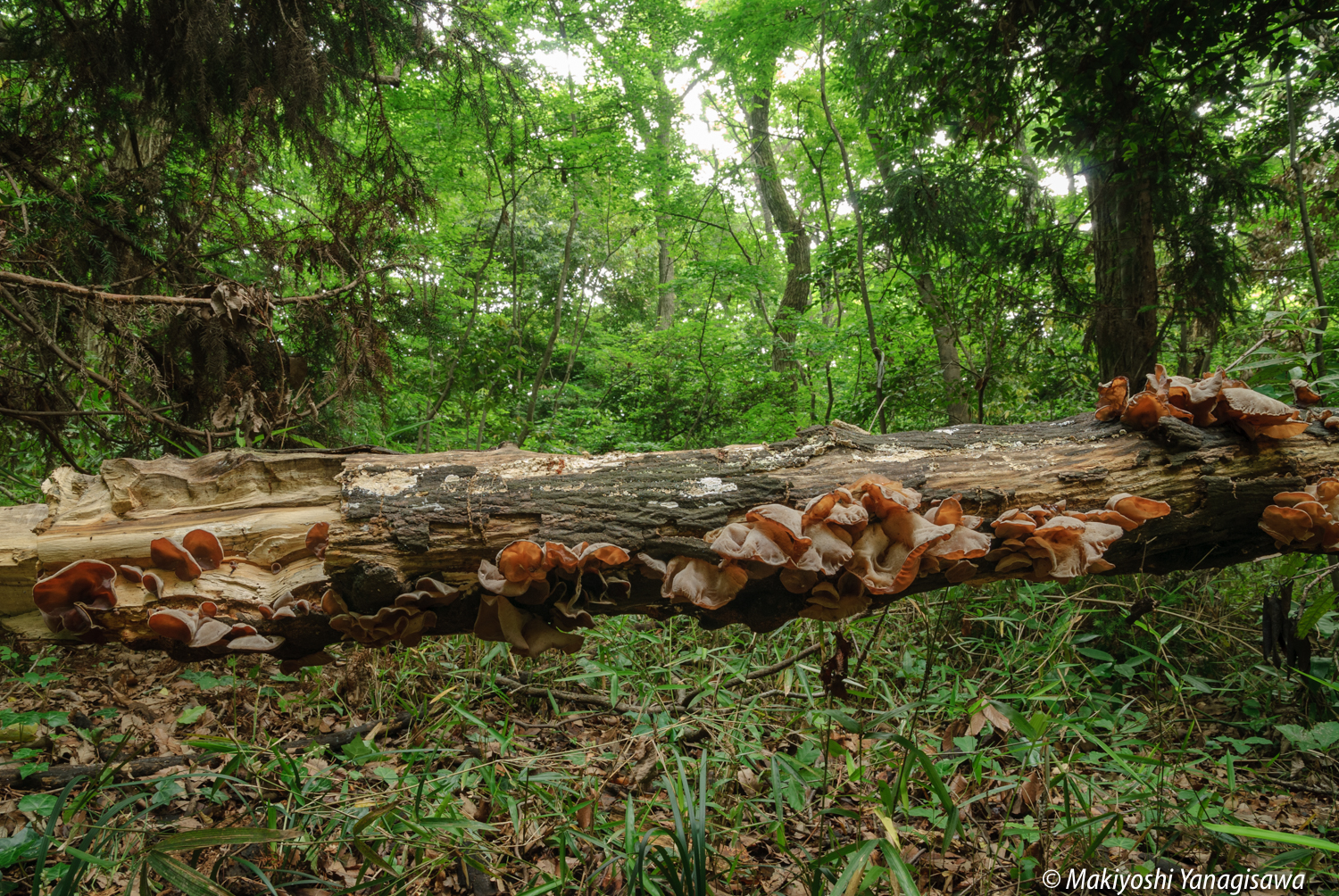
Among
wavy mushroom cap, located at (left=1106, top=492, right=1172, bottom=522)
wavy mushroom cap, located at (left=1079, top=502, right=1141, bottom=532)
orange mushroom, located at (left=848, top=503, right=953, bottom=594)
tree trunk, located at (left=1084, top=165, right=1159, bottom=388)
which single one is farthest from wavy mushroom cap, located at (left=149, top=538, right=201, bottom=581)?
tree trunk, located at (left=1084, top=165, right=1159, bottom=388)

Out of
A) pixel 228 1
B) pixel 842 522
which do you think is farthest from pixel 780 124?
pixel 842 522

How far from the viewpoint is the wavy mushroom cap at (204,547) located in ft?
5.96

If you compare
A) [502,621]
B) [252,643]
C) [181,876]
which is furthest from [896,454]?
[181,876]

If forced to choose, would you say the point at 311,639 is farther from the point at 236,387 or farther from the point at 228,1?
the point at 228,1

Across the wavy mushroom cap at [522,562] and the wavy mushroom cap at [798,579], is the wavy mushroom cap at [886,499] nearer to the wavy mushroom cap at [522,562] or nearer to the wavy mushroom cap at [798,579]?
the wavy mushroom cap at [798,579]

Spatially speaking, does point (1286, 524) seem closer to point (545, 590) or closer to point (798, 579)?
point (798, 579)

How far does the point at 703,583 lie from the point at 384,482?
40.8 inches

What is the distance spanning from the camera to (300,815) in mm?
2254

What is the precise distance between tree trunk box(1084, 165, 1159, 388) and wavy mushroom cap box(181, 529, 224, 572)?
17.9 ft

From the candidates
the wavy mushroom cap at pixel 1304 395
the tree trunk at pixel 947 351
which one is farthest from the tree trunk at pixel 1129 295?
the wavy mushroom cap at pixel 1304 395

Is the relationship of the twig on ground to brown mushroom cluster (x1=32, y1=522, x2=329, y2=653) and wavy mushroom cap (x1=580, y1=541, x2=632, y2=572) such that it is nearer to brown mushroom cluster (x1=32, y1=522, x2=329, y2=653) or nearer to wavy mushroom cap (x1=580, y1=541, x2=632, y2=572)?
wavy mushroom cap (x1=580, y1=541, x2=632, y2=572)

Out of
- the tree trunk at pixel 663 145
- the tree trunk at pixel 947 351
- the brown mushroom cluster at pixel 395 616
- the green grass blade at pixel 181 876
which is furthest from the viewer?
the tree trunk at pixel 663 145

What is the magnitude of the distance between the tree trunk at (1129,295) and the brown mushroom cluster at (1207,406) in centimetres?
278

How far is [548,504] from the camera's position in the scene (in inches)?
73.7
